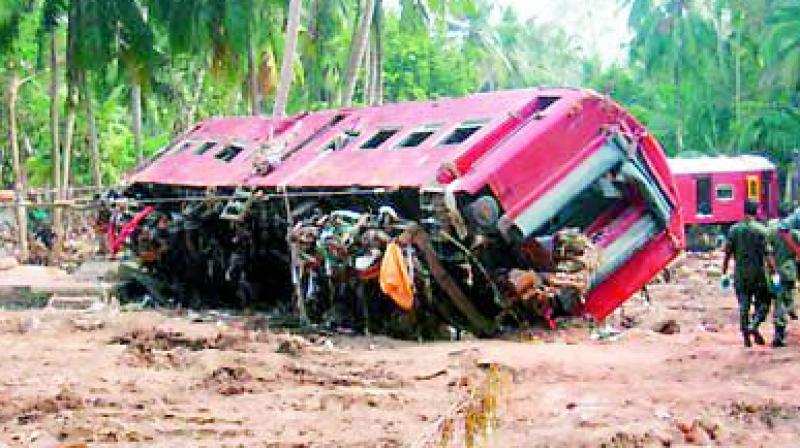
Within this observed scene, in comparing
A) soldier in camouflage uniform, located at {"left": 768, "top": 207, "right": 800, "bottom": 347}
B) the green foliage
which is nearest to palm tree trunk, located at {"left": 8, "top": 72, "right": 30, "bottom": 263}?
soldier in camouflage uniform, located at {"left": 768, "top": 207, "right": 800, "bottom": 347}

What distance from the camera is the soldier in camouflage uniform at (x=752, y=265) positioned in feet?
34.4

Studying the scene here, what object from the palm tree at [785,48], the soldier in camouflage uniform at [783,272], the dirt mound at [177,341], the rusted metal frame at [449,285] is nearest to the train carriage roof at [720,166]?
the palm tree at [785,48]

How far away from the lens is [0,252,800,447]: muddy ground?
7.10m

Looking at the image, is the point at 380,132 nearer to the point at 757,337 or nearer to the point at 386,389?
the point at 757,337

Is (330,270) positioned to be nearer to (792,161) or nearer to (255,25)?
(255,25)

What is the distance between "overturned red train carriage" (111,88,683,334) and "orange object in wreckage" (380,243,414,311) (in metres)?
0.01

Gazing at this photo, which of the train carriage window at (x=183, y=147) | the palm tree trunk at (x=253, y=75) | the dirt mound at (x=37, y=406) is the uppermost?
the palm tree trunk at (x=253, y=75)

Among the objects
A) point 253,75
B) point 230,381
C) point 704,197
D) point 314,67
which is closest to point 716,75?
point 704,197

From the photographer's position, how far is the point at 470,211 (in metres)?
11.1

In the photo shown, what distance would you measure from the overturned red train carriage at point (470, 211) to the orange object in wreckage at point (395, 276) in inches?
0.5

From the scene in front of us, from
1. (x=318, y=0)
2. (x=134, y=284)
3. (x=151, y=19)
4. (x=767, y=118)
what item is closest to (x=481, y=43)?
(x=767, y=118)

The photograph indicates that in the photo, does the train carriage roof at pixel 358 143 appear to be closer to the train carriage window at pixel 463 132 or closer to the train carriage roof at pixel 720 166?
the train carriage window at pixel 463 132

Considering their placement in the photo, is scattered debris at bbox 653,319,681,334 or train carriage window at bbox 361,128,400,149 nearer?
scattered debris at bbox 653,319,681,334

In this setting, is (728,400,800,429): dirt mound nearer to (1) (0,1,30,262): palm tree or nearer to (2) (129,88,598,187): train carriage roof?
(2) (129,88,598,187): train carriage roof
